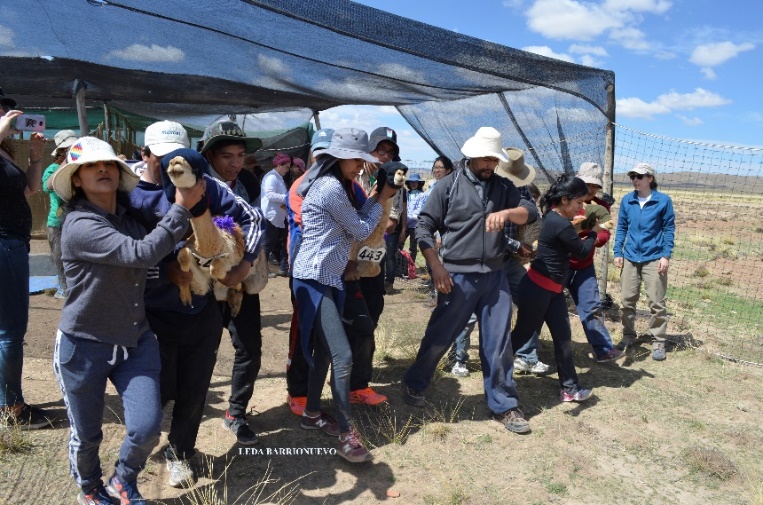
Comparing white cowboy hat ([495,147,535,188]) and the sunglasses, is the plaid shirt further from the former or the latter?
white cowboy hat ([495,147,535,188])

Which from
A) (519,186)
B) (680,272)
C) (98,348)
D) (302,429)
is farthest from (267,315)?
(680,272)

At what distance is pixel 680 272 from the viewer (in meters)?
13.3

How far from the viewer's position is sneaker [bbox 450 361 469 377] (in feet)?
17.0

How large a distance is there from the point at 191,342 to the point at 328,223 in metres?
1.02

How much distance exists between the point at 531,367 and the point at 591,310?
763mm

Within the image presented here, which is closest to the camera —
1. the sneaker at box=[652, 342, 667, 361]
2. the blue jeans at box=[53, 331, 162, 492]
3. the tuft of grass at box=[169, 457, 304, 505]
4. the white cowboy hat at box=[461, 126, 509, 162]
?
the blue jeans at box=[53, 331, 162, 492]

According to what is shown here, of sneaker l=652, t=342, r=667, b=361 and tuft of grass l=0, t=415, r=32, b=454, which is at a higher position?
sneaker l=652, t=342, r=667, b=361

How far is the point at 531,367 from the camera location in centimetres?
534

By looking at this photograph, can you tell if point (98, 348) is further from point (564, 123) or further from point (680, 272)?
point (680, 272)

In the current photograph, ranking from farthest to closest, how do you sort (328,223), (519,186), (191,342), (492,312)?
(519,186), (492,312), (328,223), (191,342)

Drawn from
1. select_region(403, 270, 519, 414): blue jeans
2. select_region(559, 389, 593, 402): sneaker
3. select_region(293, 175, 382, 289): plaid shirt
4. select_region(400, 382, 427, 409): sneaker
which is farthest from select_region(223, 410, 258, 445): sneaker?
select_region(559, 389, 593, 402): sneaker

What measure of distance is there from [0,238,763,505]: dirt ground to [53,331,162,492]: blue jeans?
513 mm

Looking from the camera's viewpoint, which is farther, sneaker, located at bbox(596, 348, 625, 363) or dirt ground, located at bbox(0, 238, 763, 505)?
sneaker, located at bbox(596, 348, 625, 363)

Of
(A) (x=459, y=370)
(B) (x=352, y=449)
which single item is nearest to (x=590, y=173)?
A: (A) (x=459, y=370)
